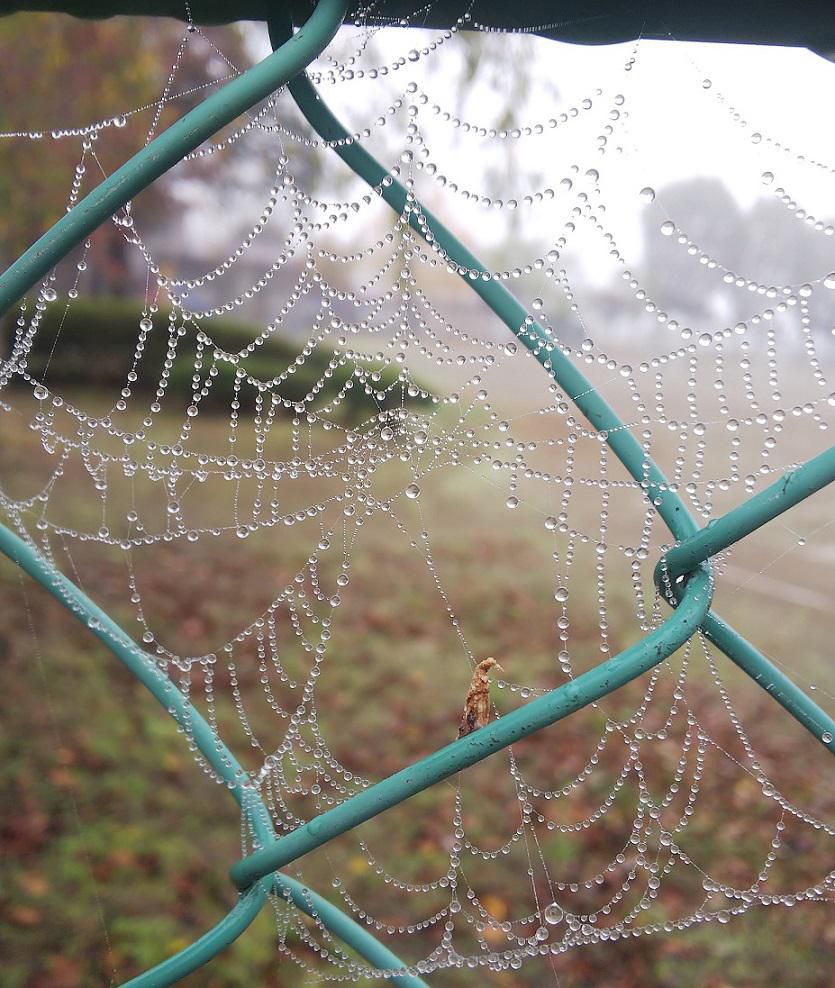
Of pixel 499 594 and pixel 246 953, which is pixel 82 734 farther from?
pixel 499 594

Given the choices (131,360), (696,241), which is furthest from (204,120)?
A: (131,360)

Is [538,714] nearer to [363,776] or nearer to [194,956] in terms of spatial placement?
[194,956]

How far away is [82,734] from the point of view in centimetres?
311

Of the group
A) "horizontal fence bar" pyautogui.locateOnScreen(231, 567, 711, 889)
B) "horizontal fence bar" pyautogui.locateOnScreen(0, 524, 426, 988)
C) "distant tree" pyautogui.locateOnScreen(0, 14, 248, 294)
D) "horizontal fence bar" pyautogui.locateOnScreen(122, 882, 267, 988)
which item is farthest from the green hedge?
"horizontal fence bar" pyautogui.locateOnScreen(231, 567, 711, 889)

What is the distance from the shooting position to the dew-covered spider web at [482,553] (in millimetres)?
1248

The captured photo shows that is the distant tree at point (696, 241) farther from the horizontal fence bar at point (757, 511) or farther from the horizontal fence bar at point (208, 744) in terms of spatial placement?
the horizontal fence bar at point (208, 744)

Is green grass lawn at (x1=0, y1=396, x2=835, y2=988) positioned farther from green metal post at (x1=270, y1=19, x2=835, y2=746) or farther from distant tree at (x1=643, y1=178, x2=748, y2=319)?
green metal post at (x1=270, y1=19, x2=835, y2=746)

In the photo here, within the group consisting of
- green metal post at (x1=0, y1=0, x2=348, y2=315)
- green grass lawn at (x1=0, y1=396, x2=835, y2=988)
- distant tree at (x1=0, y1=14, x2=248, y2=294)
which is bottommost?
green grass lawn at (x1=0, y1=396, x2=835, y2=988)

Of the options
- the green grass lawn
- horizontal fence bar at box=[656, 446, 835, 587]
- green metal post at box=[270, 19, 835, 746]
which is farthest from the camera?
the green grass lawn

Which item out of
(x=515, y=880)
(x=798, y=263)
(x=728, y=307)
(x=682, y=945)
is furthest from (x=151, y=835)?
(x=798, y=263)

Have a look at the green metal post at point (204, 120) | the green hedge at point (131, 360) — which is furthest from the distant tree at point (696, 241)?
the green hedge at point (131, 360)

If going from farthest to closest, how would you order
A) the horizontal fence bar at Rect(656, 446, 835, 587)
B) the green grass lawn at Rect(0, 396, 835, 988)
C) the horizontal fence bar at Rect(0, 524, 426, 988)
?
the green grass lawn at Rect(0, 396, 835, 988), the horizontal fence bar at Rect(0, 524, 426, 988), the horizontal fence bar at Rect(656, 446, 835, 587)

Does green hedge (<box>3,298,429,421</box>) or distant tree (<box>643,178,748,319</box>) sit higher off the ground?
green hedge (<box>3,298,429,421</box>)

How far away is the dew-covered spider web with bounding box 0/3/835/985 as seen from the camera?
125cm
